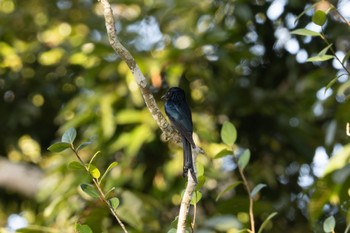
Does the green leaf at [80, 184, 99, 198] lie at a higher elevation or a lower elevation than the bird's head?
lower

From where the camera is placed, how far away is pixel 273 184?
5082 mm

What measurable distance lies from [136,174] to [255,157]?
2.51 feet

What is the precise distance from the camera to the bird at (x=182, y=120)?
269cm

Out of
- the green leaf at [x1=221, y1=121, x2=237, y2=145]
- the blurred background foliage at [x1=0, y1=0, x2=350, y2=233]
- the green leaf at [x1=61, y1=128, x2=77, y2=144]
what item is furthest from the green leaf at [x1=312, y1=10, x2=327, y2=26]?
the blurred background foliage at [x1=0, y1=0, x2=350, y2=233]

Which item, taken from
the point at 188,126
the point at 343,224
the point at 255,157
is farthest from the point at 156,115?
the point at 255,157

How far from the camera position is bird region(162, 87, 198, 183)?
8.83 ft

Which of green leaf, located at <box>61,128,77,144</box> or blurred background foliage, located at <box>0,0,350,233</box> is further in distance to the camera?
blurred background foliage, located at <box>0,0,350,233</box>

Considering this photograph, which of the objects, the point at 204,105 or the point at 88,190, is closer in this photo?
the point at 88,190

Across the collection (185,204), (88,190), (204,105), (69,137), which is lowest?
(204,105)

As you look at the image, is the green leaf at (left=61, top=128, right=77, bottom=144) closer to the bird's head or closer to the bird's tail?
the bird's tail

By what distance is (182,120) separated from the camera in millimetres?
2926

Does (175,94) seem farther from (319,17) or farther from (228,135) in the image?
(319,17)

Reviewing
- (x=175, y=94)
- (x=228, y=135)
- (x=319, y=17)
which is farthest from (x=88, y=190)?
(x=319, y=17)

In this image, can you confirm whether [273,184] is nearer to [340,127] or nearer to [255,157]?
[255,157]
